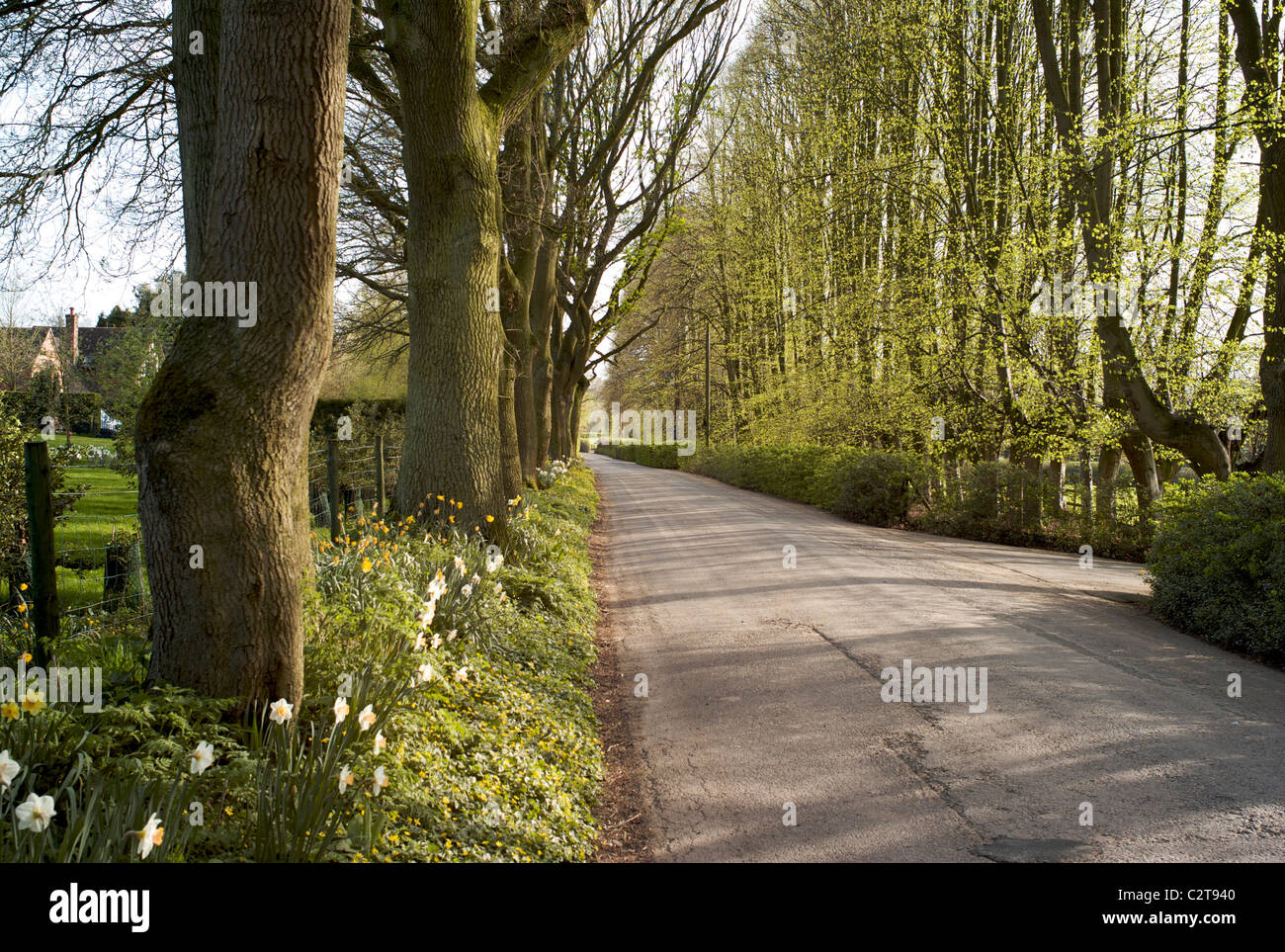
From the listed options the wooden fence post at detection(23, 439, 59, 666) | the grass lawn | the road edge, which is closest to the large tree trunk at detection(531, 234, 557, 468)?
the grass lawn

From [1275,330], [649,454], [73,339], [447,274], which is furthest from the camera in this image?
[649,454]

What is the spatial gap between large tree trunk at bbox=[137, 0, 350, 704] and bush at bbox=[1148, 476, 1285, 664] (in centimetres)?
771

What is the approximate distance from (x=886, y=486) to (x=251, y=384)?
672 inches

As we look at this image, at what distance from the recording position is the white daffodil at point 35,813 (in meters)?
2.23

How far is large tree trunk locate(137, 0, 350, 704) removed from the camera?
361 centimetres

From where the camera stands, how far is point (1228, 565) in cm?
787

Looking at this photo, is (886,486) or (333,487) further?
(886,486)

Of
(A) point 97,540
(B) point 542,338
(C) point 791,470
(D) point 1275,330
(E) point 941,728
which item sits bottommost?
(E) point 941,728

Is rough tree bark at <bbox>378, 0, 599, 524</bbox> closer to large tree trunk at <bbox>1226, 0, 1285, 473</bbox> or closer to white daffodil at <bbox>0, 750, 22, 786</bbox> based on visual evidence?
white daffodil at <bbox>0, 750, 22, 786</bbox>

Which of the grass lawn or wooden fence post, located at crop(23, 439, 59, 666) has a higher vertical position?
wooden fence post, located at crop(23, 439, 59, 666)

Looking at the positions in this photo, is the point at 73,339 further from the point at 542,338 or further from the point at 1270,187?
the point at 1270,187

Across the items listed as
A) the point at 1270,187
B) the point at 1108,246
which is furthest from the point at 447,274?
the point at 1270,187

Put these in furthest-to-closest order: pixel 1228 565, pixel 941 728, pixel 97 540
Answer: pixel 97 540, pixel 1228 565, pixel 941 728
